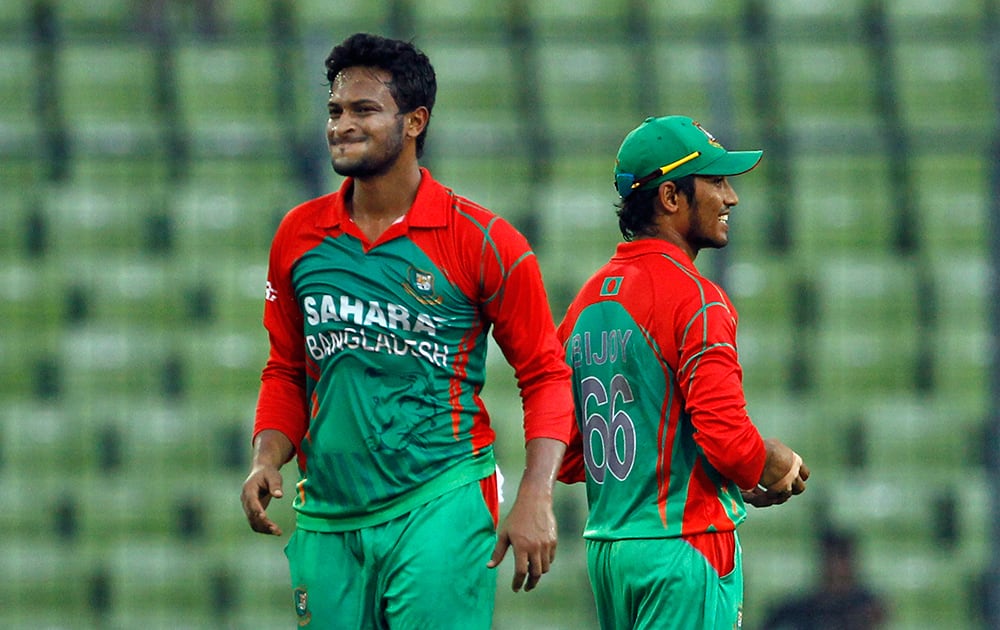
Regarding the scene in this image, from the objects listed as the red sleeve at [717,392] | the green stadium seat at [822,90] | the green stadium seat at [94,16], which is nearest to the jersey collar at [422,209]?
the red sleeve at [717,392]

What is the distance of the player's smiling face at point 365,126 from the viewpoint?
377 cm

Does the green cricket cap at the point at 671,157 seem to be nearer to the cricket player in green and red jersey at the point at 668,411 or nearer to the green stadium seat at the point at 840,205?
the cricket player in green and red jersey at the point at 668,411

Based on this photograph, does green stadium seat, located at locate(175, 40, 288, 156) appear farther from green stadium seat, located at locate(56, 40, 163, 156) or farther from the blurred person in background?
the blurred person in background

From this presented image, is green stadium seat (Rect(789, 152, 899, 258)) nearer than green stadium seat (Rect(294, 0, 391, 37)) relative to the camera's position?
Yes

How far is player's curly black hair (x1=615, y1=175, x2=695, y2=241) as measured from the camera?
13.6 ft

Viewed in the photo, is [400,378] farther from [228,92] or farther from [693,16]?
[693,16]

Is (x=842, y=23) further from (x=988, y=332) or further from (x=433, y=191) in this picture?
(x=433, y=191)

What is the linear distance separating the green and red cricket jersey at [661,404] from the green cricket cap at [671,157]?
162mm

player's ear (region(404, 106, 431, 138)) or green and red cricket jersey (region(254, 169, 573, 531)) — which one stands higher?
player's ear (region(404, 106, 431, 138))

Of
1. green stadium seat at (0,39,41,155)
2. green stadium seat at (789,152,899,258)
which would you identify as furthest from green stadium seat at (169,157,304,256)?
green stadium seat at (789,152,899,258)

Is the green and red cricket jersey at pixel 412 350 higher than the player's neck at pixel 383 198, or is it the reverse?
the player's neck at pixel 383 198

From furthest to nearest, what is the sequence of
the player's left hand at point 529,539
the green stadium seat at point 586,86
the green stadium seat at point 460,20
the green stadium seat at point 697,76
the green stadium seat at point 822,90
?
the green stadium seat at point 460,20 < the green stadium seat at point 822,90 < the green stadium seat at point 586,86 < the green stadium seat at point 697,76 < the player's left hand at point 529,539

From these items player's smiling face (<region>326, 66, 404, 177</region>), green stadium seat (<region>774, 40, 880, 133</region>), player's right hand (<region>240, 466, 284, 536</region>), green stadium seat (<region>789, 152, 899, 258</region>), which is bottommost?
player's right hand (<region>240, 466, 284, 536</region>)

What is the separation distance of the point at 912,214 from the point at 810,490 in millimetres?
1847
